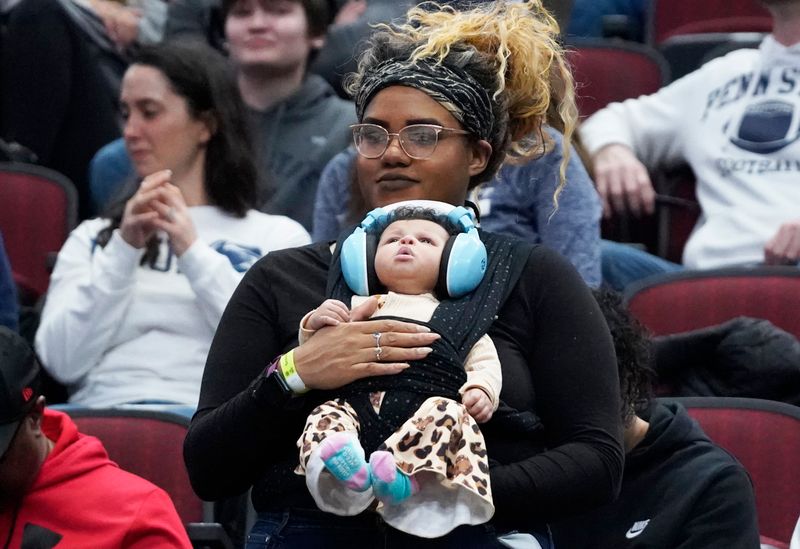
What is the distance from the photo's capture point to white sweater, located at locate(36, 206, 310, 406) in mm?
4031

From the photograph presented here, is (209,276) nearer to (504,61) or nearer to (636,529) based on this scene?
(636,529)

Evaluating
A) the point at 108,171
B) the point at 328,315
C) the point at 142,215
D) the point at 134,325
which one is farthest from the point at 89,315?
the point at 328,315

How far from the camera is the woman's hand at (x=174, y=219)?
404 cm

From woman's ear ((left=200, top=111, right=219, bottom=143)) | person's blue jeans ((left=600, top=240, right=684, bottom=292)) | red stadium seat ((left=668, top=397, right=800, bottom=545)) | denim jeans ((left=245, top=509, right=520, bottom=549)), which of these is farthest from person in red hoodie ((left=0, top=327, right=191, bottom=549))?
person's blue jeans ((left=600, top=240, right=684, bottom=292))

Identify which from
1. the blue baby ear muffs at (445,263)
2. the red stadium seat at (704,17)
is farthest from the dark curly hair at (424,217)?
the red stadium seat at (704,17)

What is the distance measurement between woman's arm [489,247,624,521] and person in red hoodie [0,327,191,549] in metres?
0.89

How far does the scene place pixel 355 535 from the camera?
7.29 feet

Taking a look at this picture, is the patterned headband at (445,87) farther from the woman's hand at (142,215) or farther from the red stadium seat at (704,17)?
the red stadium seat at (704,17)

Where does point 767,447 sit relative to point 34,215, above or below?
above

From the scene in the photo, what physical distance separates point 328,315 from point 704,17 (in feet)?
14.4

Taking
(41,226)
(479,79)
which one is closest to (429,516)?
(479,79)

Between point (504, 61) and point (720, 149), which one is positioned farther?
point (720, 149)

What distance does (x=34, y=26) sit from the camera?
19.5 ft

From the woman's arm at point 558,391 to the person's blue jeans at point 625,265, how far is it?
2304 millimetres
